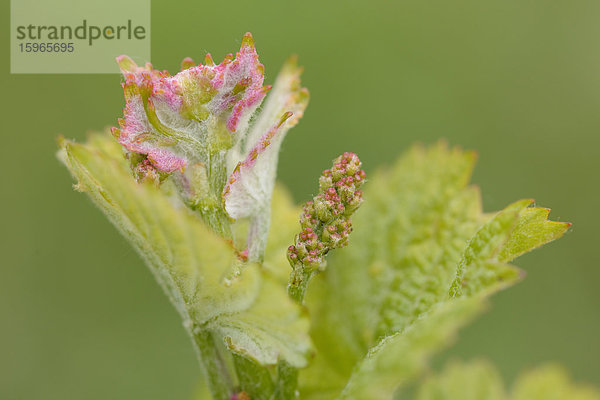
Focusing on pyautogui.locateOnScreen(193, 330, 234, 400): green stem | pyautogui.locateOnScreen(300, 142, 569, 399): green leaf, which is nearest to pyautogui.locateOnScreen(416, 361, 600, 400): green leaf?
pyautogui.locateOnScreen(300, 142, 569, 399): green leaf

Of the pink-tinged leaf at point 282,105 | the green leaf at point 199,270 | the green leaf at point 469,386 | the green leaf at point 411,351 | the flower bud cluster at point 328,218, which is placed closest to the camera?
the green leaf at point 411,351

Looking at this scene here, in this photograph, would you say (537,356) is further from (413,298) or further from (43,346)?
(43,346)

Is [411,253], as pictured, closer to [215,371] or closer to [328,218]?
[328,218]

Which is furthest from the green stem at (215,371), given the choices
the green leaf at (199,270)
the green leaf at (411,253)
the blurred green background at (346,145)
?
the blurred green background at (346,145)

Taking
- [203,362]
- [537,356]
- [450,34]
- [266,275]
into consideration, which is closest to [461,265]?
[266,275]

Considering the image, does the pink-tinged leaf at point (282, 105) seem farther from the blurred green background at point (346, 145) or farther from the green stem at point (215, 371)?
the blurred green background at point (346, 145)

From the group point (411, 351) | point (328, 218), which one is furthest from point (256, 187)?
point (411, 351)

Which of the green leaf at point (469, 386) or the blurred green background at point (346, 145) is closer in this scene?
the green leaf at point (469, 386)
